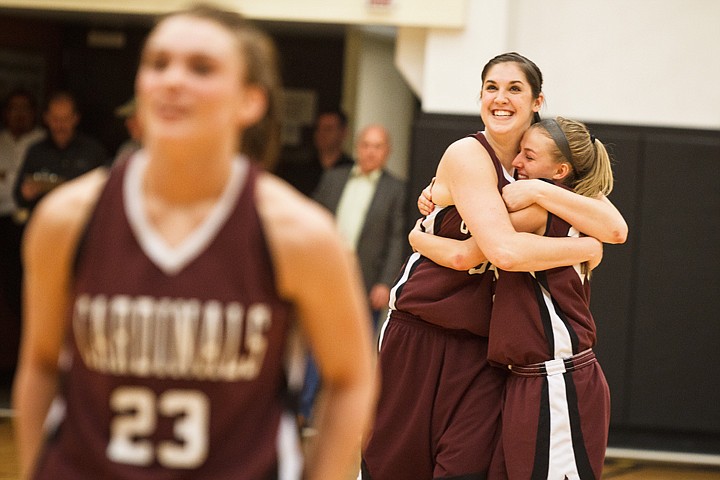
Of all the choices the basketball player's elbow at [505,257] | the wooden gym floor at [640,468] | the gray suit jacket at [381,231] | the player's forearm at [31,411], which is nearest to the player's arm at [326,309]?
the player's forearm at [31,411]

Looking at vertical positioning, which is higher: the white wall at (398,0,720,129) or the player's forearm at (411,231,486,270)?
the white wall at (398,0,720,129)

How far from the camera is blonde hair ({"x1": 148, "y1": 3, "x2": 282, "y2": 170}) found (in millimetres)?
1641

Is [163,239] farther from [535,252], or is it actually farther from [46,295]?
[535,252]

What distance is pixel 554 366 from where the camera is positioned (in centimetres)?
307

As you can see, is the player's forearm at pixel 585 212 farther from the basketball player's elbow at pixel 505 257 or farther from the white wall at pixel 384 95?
the white wall at pixel 384 95

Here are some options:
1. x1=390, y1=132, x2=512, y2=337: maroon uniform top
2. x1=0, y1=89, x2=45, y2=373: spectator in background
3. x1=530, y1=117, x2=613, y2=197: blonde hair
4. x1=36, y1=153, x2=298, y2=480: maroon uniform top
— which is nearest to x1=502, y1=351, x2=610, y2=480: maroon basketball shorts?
x1=390, y1=132, x2=512, y2=337: maroon uniform top

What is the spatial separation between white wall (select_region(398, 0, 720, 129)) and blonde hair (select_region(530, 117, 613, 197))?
3.44 m

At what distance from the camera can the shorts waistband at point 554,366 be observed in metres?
3.07

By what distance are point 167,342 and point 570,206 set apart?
1763mm

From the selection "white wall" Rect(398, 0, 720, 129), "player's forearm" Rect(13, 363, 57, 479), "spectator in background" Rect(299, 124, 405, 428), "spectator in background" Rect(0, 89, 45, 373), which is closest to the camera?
"player's forearm" Rect(13, 363, 57, 479)

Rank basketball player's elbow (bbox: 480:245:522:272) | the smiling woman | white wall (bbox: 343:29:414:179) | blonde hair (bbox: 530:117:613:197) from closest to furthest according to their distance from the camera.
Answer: the smiling woman
basketball player's elbow (bbox: 480:245:522:272)
blonde hair (bbox: 530:117:613:197)
white wall (bbox: 343:29:414:179)

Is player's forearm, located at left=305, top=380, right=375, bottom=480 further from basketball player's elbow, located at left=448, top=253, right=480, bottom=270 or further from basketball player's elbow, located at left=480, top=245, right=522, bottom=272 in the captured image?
basketball player's elbow, located at left=448, top=253, right=480, bottom=270

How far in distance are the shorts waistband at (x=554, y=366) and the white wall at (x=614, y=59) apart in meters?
3.76

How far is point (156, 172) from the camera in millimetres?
1631
